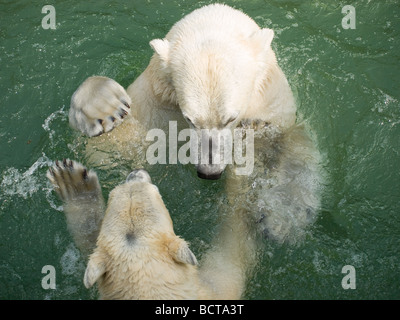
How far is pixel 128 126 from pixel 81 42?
1607mm

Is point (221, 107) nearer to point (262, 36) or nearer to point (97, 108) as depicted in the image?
point (262, 36)

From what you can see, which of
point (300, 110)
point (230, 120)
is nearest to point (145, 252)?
Result: point (230, 120)

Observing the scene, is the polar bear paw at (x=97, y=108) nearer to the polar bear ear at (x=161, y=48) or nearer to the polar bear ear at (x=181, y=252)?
the polar bear ear at (x=161, y=48)

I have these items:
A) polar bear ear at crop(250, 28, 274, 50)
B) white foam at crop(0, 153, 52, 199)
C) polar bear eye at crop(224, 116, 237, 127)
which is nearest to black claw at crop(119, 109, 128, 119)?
white foam at crop(0, 153, 52, 199)

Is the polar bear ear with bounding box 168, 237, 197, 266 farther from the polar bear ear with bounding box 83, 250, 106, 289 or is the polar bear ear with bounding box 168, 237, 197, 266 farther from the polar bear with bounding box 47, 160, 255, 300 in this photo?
the polar bear ear with bounding box 83, 250, 106, 289

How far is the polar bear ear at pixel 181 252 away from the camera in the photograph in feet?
9.50

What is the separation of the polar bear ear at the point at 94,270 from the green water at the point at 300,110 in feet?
2.31

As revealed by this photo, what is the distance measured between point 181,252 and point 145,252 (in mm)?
226

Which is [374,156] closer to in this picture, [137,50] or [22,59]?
[137,50]

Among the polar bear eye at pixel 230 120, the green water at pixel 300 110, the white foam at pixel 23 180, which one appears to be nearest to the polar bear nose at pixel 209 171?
the polar bear eye at pixel 230 120

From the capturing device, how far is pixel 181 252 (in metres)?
2.92

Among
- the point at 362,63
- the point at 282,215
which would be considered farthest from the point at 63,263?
the point at 362,63

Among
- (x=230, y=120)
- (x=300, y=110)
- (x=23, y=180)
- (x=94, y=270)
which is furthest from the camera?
(x=300, y=110)

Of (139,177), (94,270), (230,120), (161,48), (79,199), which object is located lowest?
(94,270)
